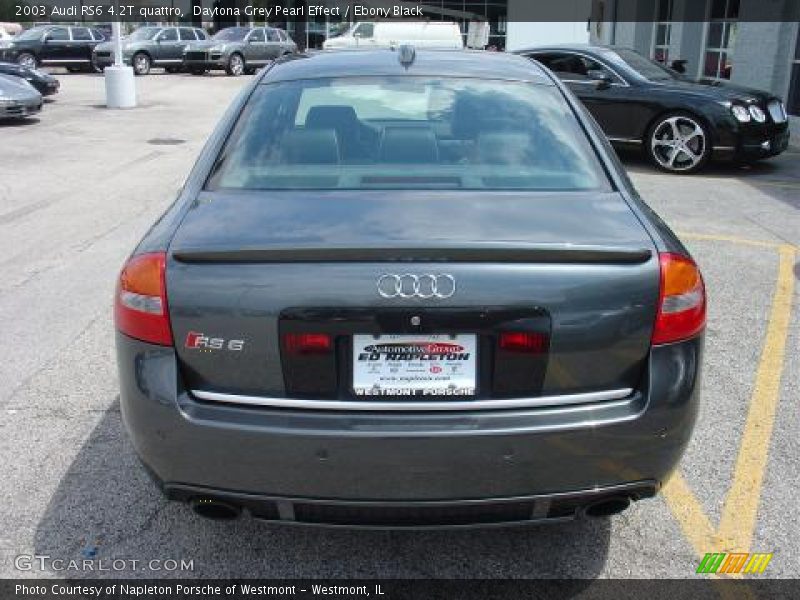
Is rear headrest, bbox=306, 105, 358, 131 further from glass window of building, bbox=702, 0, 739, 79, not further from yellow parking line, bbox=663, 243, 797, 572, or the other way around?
glass window of building, bbox=702, 0, 739, 79

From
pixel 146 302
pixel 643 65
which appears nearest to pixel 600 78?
pixel 643 65

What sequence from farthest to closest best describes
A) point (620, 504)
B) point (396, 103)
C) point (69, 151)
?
1. point (69, 151)
2. point (396, 103)
3. point (620, 504)

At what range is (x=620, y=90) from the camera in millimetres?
10844

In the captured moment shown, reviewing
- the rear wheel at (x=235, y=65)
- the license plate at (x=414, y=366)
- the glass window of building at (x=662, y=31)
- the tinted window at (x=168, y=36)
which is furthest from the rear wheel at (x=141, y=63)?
the license plate at (x=414, y=366)

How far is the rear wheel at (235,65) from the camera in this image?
29.6m

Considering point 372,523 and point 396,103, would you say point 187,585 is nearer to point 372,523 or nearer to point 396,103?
point 372,523

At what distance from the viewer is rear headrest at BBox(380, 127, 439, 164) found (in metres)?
3.09

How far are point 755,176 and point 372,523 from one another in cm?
958

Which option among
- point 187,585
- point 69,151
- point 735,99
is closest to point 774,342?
point 187,585

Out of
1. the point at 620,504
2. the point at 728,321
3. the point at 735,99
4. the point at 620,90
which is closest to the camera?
the point at 620,504

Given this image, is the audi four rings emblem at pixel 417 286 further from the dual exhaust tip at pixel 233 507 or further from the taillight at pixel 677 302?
the dual exhaust tip at pixel 233 507

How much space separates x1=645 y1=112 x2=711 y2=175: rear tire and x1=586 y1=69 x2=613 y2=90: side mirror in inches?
34.6

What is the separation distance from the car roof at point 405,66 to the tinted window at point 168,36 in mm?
27729

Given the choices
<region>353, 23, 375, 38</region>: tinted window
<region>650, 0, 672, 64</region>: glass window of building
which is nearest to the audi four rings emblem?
<region>650, 0, 672, 64</region>: glass window of building
